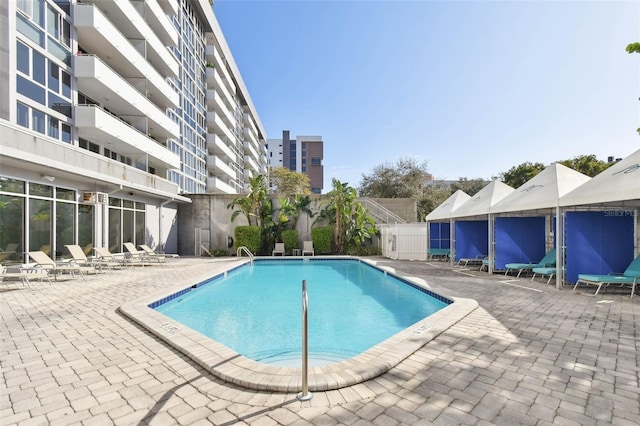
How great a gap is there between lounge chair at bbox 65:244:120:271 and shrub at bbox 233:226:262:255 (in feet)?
20.7

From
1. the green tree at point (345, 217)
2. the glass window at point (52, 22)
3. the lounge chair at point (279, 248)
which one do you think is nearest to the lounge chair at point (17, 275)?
the glass window at point (52, 22)

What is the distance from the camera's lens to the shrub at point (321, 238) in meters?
19.1

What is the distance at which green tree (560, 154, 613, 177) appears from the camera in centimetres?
3124

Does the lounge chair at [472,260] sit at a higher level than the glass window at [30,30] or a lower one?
lower

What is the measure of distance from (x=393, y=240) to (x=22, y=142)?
49.8 ft

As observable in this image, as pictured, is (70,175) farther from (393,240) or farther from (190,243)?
(393,240)

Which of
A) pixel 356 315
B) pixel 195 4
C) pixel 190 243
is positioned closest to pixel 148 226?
pixel 190 243

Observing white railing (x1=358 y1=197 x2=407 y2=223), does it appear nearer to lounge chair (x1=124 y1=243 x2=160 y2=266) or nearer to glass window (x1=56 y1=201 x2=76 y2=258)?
lounge chair (x1=124 y1=243 x2=160 y2=266)

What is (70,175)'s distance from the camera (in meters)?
11.3

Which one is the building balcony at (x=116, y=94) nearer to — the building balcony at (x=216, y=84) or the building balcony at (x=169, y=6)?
the building balcony at (x=169, y=6)

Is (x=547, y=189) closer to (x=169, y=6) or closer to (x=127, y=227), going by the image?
(x=127, y=227)

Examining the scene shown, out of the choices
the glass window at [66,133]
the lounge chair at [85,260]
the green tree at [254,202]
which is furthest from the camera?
the green tree at [254,202]

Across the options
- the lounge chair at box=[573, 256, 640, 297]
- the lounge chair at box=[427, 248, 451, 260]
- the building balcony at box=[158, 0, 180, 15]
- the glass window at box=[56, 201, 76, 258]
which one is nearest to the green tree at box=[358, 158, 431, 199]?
the lounge chair at box=[427, 248, 451, 260]

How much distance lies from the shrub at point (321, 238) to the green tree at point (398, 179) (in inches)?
671
